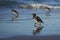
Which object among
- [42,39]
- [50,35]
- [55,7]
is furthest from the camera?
[55,7]

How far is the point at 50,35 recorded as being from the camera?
229 inches

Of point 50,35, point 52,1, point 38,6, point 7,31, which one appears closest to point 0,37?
point 7,31

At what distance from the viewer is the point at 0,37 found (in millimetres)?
5535

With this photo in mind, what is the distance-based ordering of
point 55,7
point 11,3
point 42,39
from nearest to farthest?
point 42,39
point 55,7
point 11,3

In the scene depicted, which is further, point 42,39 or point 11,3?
point 11,3

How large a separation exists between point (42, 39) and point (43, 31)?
32.3 inches

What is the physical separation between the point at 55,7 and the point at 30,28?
21.3 feet

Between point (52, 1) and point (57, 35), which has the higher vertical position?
point (52, 1)

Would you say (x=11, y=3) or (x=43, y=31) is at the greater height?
(x=11, y=3)

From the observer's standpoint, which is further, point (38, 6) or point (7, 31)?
point (38, 6)

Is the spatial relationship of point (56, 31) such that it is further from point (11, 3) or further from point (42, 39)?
point (11, 3)

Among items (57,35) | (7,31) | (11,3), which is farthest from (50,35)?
(11,3)

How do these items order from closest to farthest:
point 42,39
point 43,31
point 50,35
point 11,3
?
point 42,39 < point 50,35 < point 43,31 < point 11,3

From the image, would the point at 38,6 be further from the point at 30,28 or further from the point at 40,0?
the point at 30,28
